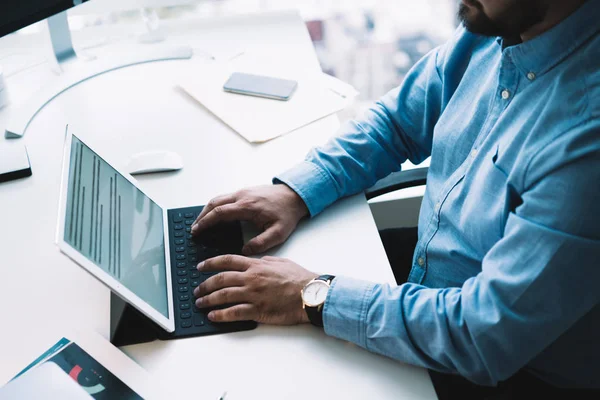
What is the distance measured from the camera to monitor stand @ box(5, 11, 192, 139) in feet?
4.84

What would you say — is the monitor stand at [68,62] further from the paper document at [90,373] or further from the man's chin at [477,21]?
the man's chin at [477,21]

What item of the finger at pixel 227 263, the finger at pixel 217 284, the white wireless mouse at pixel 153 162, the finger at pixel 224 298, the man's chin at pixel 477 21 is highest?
the man's chin at pixel 477 21

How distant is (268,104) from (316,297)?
0.63m

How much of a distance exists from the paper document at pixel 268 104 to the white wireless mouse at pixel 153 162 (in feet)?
0.55

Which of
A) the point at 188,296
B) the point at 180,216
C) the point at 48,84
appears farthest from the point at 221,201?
the point at 48,84

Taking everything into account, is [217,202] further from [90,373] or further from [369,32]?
[369,32]

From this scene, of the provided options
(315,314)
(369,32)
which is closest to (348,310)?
(315,314)

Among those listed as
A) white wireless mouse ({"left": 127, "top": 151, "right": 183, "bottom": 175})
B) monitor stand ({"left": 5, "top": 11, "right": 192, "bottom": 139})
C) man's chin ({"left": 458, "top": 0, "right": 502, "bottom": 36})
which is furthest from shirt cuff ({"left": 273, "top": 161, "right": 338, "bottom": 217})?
monitor stand ({"left": 5, "top": 11, "right": 192, "bottom": 139})

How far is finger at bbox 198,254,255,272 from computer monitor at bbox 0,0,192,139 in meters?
0.62

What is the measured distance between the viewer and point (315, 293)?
0.99m

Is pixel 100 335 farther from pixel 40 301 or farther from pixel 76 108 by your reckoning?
pixel 76 108

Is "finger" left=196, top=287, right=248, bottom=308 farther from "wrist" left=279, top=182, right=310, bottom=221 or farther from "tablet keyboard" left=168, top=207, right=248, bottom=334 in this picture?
"wrist" left=279, top=182, right=310, bottom=221

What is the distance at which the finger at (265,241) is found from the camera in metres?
1.10

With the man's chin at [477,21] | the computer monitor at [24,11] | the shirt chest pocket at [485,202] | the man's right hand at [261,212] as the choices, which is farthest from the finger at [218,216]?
the computer monitor at [24,11]
